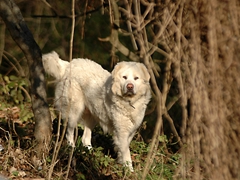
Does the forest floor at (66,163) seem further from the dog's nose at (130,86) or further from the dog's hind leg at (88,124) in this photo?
the dog's nose at (130,86)

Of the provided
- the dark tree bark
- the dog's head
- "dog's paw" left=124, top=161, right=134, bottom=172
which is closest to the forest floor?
"dog's paw" left=124, top=161, right=134, bottom=172

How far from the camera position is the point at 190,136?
4.05m

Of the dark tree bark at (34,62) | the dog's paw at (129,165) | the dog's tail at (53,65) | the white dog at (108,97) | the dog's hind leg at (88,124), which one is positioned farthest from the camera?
the dog's hind leg at (88,124)

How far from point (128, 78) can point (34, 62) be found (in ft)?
4.95

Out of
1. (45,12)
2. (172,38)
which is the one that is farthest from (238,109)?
(45,12)

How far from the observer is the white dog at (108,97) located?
7965 mm

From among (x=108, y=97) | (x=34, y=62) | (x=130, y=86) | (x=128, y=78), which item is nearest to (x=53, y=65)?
(x=108, y=97)

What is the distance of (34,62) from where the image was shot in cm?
697

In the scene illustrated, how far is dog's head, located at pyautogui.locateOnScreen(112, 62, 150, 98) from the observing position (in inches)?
311

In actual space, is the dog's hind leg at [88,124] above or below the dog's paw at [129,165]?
above

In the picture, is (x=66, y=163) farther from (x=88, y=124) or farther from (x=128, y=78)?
(x=88, y=124)

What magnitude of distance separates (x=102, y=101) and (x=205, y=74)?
4597mm

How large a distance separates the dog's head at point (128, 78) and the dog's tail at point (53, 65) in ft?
3.63

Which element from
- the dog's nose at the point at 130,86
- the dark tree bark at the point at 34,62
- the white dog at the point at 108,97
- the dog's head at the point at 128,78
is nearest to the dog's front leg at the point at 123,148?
the white dog at the point at 108,97
